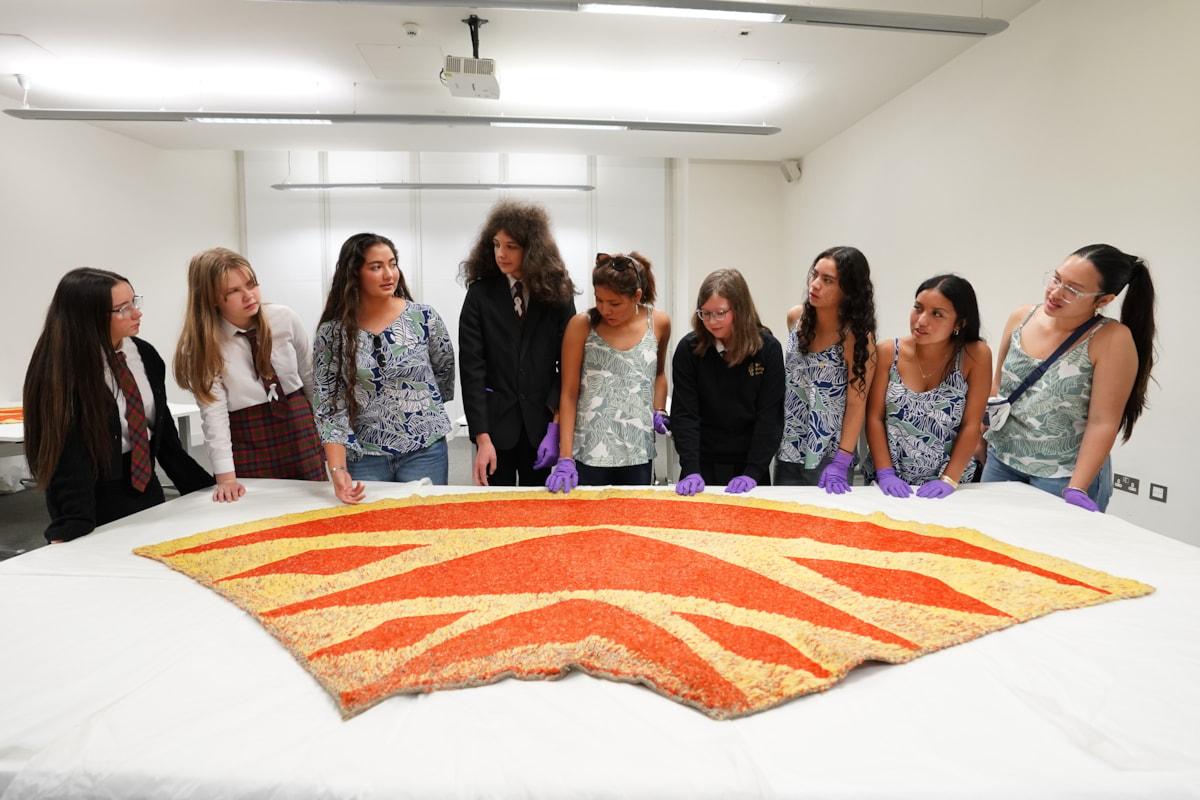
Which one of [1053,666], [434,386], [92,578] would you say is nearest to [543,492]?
A: [434,386]

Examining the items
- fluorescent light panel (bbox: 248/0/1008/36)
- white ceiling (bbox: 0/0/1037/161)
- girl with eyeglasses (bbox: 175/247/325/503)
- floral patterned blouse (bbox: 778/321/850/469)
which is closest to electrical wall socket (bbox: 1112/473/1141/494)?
floral patterned blouse (bbox: 778/321/850/469)

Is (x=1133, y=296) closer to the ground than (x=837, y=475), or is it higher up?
higher up

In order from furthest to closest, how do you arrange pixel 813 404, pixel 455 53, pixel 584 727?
pixel 455 53 < pixel 813 404 < pixel 584 727

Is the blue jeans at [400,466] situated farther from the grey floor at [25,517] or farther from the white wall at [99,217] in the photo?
the white wall at [99,217]

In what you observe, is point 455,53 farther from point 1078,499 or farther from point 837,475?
point 1078,499

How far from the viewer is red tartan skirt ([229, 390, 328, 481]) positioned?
76.3 inches

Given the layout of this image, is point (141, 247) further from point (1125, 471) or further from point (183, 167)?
point (1125, 471)

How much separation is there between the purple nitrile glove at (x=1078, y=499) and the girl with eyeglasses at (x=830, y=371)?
55 cm

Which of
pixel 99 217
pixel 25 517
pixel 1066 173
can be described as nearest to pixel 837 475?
pixel 1066 173

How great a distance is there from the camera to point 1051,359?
5.83ft

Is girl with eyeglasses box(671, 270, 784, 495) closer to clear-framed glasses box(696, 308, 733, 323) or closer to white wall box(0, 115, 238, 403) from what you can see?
clear-framed glasses box(696, 308, 733, 323)

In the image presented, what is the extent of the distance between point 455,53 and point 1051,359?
12.2 feet

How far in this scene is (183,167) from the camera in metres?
6.14

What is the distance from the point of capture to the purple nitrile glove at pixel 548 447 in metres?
2.03
